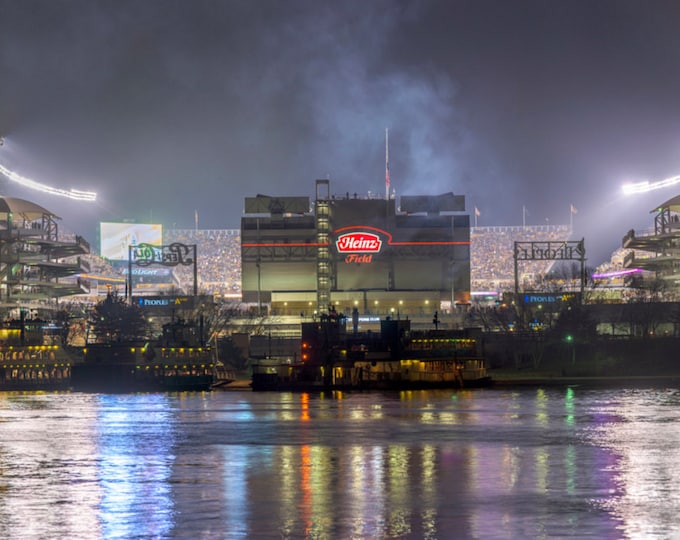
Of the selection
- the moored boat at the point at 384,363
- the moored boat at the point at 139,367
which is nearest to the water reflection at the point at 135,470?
the moored boat at the point at 139,367

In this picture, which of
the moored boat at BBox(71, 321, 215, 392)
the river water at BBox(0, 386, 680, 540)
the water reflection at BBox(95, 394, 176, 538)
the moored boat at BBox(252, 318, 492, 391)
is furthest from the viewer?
the moored boat at BBox(71, 321, 215, 392)

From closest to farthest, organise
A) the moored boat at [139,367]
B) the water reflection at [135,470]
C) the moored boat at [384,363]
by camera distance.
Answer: the water reflection at [135,470], the moored boat at [384,363], the moored boat at [139,367]

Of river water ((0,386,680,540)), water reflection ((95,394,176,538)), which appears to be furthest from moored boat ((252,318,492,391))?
water reflection ((95,394,176,538))

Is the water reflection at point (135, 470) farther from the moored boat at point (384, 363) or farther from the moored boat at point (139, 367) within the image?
the moored boat at point (384, 363)

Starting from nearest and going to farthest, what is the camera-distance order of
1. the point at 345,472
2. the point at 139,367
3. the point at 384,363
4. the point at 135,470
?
1. the point at 345,472
2. the point at 135,470
3. the point at 384,363
4. the point at 139,367

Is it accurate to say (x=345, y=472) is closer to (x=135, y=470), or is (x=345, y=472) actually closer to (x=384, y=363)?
(x=135, y=470)

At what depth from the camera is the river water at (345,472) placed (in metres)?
46.3

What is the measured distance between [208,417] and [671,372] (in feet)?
256

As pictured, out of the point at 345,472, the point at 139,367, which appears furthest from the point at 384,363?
the point at 345,472

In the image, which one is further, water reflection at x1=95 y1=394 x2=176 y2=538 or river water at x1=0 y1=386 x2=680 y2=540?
water reflection at x1=95 y1=394 x2=176 y2=538

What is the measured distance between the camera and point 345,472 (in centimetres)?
6159

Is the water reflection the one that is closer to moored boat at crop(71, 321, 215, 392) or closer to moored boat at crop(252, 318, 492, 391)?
moored boat at crop(71, 321, 215, 392)

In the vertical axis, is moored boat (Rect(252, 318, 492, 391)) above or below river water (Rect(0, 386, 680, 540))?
above

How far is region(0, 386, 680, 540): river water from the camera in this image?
46.3 meters
